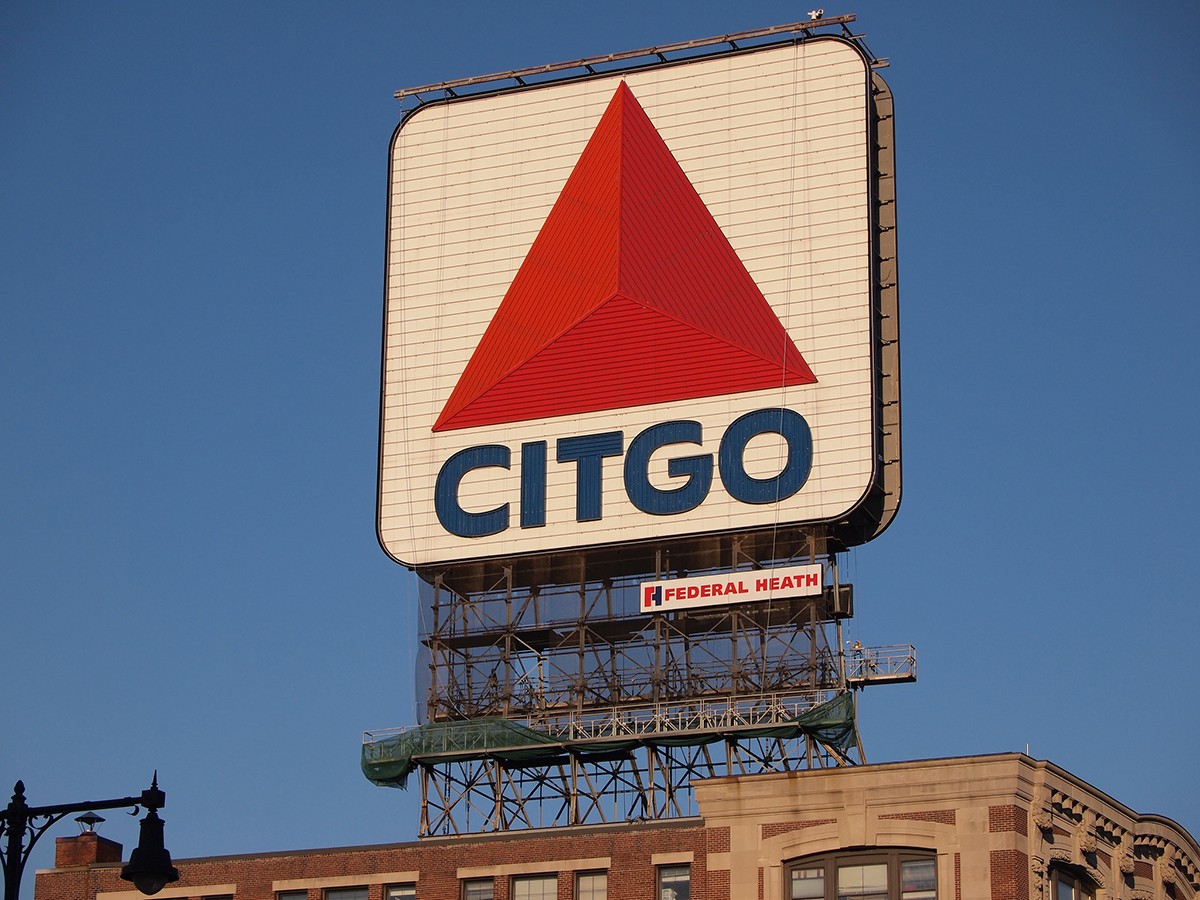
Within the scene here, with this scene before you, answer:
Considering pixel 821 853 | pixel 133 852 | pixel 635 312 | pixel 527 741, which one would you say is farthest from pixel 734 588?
pixel 133 852

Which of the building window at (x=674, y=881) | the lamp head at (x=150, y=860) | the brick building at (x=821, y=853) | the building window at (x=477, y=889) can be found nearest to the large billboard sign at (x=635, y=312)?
the brick building at (x=821, y=853)

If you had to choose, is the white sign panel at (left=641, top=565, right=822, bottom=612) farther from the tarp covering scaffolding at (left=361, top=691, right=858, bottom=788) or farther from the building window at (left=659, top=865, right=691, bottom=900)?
the building window at (left=659, top=865, right=691, bottom=900)

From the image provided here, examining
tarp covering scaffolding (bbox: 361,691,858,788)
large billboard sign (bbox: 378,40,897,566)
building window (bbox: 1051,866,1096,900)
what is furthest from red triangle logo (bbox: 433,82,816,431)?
building window (bbox: 1051,866,1096,900)

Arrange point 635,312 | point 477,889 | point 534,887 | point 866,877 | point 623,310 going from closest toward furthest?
point 866,877
point 534,887
point 477,889
point 635,312
point 623,310

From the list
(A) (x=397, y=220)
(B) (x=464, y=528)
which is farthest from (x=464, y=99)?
(B) (x=464, y=528)

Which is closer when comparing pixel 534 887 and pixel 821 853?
pixel 821 853

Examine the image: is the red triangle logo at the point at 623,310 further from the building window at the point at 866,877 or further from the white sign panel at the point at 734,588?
the building window at the point at 866,877

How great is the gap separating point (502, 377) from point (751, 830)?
91.4ft

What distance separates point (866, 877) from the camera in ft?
186

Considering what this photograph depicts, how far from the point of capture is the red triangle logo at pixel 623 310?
79.6m

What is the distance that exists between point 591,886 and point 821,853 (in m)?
7.08

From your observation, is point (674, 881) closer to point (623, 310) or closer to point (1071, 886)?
point (1071, 886)

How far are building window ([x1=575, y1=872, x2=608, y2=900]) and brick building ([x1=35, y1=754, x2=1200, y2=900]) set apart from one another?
0.13 ft

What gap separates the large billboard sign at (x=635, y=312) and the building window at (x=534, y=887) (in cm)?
1832
